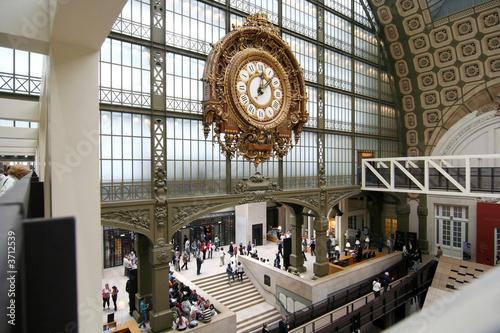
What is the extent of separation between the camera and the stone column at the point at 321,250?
19375 millimetres

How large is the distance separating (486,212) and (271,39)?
1940 centimetres

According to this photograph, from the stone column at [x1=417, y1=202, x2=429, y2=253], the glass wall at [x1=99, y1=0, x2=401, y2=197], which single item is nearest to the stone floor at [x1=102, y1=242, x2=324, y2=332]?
the glass wall at [x1=99, y1=0, x2=401, y2=197]

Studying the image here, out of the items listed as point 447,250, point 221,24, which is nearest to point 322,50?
point 221,24

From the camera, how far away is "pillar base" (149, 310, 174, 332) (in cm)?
1245

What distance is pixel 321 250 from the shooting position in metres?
19.6

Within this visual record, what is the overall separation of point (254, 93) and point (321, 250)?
10.7 meters

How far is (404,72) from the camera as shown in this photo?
25656 millimetres

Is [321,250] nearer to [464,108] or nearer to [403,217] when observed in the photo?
[403,217]

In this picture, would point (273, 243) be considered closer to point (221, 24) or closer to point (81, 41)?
point (221, 24)

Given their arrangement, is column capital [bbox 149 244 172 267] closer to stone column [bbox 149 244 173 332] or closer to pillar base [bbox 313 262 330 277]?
stone column [bbox 149 244 173 332]

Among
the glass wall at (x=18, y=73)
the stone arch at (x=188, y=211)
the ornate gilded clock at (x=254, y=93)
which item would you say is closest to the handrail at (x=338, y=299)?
the stone arch at (x=188, y=211)

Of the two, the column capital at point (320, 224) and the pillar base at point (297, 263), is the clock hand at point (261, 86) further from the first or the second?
the pillar base at point (297, 263)

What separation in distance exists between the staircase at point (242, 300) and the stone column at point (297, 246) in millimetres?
3155

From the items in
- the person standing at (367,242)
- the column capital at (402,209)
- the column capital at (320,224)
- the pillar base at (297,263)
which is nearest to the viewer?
the column capital at (320,224)
